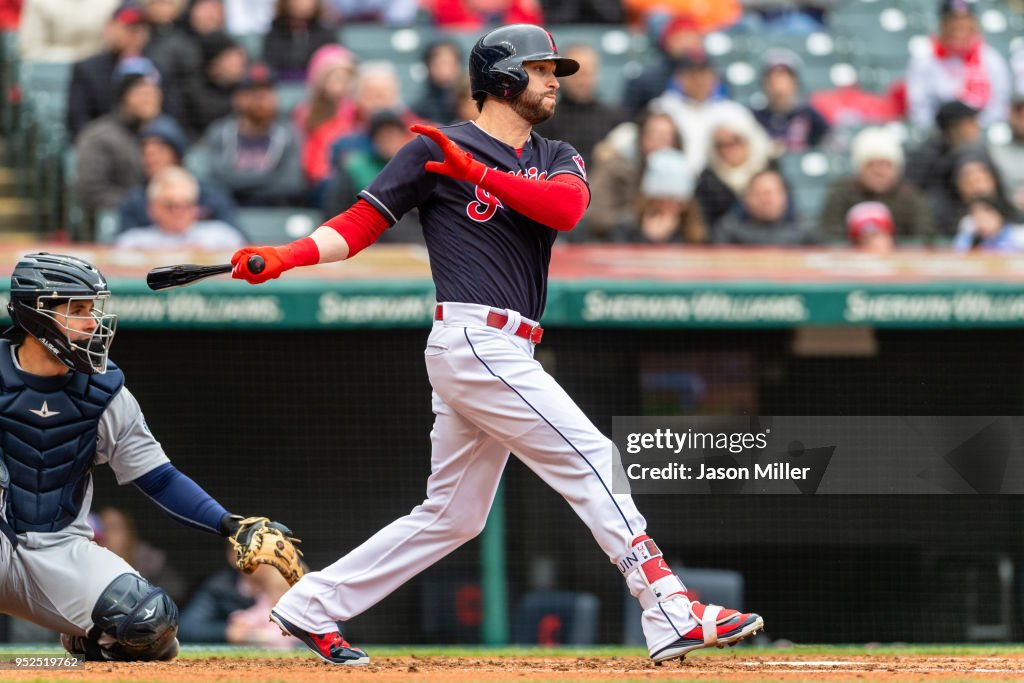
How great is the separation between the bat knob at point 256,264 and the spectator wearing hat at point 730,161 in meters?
→ 4.58

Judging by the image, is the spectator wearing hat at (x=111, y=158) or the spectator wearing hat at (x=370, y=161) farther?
the spectator wearing hat at (x=111, y=158)

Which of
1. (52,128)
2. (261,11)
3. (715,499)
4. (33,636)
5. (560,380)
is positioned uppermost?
(261,11)

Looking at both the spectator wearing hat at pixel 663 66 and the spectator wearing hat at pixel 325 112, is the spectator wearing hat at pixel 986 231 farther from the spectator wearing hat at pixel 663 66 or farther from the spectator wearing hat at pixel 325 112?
the spectator wearing hat at pixel 325 112

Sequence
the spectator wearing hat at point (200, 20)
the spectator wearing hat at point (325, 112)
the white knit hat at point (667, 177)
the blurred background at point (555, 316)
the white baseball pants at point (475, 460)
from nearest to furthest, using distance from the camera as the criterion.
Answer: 1. the white baseball pants at point (475, 460)
2. the blurred background at point (555, 316)
3. the white knit hat at point (667, 177)
4. the spectator wearing hat at point (325, 112)
5. the spectator wearing hat at point (200, 20)

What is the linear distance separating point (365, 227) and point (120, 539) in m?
3.53

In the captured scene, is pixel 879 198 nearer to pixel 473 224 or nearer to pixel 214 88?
pixel 214 88

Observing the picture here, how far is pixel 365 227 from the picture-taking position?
169 inches

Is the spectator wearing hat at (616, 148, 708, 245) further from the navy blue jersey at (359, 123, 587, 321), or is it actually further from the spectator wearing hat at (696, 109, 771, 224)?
the navy blue jersey at (359, 123, 587, 321)

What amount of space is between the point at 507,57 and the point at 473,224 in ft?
1.55

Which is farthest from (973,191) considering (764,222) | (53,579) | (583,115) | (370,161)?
(53,579)

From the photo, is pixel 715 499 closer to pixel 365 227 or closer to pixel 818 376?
pixel 818 376

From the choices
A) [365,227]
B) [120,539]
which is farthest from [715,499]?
[365,227]

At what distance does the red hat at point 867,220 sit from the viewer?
827cm

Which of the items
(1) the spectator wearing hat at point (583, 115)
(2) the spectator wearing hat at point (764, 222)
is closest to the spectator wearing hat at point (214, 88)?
(1) the spectator wearing hat at point (583, 115)
